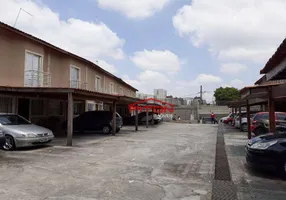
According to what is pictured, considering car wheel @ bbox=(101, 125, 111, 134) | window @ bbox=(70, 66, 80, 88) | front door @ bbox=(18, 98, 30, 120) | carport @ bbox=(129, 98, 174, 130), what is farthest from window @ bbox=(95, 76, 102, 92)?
front door @ bbox=(18, 98, 30, 120)

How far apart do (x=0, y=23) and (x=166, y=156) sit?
9.44 meters

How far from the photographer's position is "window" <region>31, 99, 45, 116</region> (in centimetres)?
1677

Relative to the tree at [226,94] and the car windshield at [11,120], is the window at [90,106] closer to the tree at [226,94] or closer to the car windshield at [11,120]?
the car windshield at [11,120]

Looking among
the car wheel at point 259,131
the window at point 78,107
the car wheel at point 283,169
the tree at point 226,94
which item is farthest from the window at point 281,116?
the tree at point 226,94

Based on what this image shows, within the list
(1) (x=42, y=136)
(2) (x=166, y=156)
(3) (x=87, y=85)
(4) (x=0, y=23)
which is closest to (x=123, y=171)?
(2) (x=166, y=156)

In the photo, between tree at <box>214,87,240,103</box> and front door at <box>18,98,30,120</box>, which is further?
tree at <box>214,87,240,103</box>

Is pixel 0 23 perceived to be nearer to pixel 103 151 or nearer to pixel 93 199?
pixel 103 151

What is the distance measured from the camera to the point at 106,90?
28.6m

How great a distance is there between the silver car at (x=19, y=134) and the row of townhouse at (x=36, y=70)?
10.8ft

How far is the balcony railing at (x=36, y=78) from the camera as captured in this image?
1529cm

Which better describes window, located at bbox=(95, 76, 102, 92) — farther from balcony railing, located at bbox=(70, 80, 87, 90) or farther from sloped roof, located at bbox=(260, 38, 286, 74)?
sloped roof, located at bbox=(260, 38, 286, 74)

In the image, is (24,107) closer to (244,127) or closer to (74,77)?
(74,77)

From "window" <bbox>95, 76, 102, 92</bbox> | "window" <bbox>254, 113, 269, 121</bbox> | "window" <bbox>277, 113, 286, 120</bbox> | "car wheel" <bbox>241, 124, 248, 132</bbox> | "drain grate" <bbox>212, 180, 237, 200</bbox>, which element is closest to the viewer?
"drain grate" <bbox>212, 180, 237, 200</bbox>

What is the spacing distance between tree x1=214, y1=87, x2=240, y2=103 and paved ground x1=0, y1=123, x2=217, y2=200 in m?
58.3
